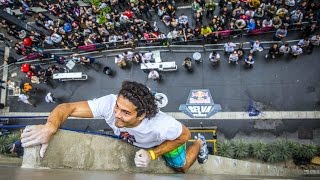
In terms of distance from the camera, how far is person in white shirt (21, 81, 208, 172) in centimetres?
604

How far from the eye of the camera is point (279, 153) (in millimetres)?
15914

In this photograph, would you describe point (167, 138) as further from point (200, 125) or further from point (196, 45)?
point (196, 45)

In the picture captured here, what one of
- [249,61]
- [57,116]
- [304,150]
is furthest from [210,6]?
[57,116]

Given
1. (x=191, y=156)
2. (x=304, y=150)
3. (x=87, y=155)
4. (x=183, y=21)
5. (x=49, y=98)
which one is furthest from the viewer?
(x=49, y=98)

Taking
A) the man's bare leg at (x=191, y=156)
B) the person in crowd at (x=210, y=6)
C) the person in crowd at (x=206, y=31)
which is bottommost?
the man's bare leg at (x=191, y=156)

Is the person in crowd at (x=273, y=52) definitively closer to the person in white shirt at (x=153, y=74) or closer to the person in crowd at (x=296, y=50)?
the person in crowd at (x=296, y=50)

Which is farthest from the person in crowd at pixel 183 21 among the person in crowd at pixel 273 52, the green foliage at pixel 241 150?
the green foliage at pixel 241 150

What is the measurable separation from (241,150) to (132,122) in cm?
1124

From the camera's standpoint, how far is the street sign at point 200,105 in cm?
1825

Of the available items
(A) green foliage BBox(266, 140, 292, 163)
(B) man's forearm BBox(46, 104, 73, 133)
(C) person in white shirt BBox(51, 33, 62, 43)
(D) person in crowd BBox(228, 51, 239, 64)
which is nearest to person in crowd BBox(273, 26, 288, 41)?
(D) person in crowd BBox(228, 51, 239, 64)

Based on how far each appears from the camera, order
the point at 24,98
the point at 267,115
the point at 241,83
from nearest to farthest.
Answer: the point at 267,115 < the point at 241,83 < the point at 24,98

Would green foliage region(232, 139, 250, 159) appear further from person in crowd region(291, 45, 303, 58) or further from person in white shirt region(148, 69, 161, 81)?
person in white shirt region(148, 69, 161, 81)

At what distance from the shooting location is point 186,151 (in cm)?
904

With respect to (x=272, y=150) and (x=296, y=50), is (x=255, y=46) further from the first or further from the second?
(x=272, y=150)
